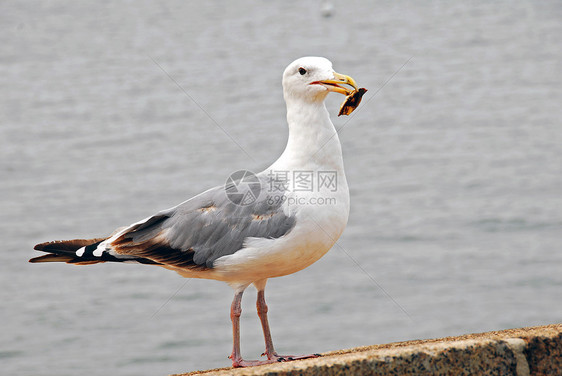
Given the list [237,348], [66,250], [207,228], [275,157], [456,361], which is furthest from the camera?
[275,157]

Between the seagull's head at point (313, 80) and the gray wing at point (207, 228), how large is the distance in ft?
2.19

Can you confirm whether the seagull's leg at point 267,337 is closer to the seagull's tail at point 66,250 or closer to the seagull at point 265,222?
the seagull at point 265,222

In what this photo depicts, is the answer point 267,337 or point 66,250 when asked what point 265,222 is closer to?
point 267,337

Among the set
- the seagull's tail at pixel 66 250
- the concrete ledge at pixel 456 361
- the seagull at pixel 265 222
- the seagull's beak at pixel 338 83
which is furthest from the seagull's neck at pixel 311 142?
the concrete ledge at pixel 456 361

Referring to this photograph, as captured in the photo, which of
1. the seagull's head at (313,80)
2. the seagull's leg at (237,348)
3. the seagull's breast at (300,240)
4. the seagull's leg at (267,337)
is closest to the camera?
the seagull's breast at (300,240)

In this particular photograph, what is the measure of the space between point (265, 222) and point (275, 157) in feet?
45.0

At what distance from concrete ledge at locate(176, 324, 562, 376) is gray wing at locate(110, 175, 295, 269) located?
4.95 ft

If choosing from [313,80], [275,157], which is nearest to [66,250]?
[313,80]

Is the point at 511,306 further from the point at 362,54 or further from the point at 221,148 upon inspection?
the point at 362,54

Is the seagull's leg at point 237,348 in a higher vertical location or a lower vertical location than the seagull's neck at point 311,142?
lower

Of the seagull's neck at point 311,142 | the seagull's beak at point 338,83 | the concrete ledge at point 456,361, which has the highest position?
the seagull's beak at point 338,83

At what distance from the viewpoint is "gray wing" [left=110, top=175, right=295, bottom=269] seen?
18.4 ft

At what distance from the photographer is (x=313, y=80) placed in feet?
18.9

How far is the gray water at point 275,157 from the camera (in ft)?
43.5
